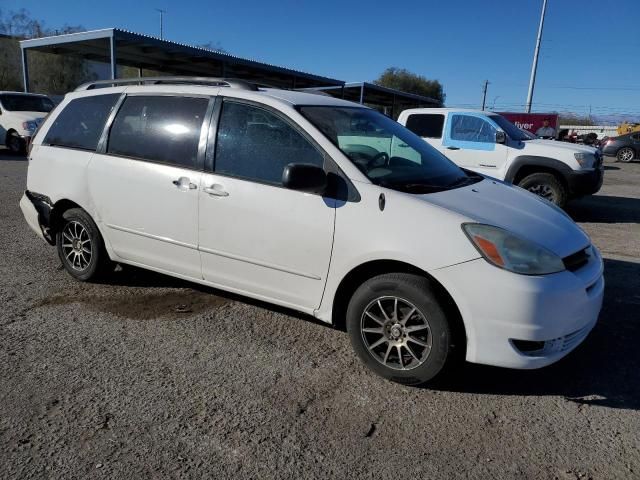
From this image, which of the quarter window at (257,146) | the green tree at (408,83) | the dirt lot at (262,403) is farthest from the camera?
the green tree at (408,83)

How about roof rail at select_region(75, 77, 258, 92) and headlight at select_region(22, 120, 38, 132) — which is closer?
roof rail at select_region(75, 77, 258, 92)

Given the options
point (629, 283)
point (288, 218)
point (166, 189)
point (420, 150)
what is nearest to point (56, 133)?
point (166, 189)

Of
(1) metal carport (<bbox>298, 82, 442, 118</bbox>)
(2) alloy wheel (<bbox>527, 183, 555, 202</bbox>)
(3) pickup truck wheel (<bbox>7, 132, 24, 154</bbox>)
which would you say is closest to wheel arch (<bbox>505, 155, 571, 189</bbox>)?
(2) alloy wheel (<bbox>527, 183, 555, 202</bbox>)

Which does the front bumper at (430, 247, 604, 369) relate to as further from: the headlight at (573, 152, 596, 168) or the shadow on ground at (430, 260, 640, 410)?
the headlight at (573, 152, 596, 168)

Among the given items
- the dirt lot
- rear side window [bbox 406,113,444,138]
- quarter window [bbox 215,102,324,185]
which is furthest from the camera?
rear side window [bbox 406,113,444,138]

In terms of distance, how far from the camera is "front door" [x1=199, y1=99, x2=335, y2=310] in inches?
128

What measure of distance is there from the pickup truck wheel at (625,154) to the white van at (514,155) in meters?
17.0

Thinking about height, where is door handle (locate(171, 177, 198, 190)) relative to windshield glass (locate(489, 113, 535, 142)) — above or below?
below

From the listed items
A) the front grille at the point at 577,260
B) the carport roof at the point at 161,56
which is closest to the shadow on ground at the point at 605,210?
the front grille at the point at 577,260

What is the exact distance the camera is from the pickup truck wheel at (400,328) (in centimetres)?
291

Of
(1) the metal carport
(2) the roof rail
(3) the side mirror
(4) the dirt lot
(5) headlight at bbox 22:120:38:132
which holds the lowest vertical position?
(4) the dirt lot

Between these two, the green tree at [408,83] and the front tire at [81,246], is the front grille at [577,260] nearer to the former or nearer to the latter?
the front tire at [81,246]

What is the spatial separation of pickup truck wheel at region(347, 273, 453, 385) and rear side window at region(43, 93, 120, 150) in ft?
9.16

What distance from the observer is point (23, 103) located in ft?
52.9
